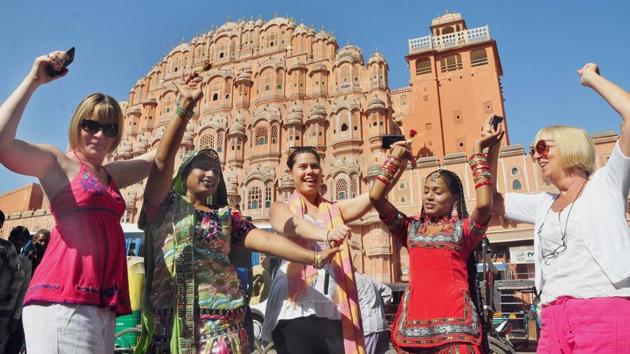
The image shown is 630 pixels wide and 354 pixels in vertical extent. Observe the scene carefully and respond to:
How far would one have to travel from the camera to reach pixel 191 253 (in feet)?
7.32

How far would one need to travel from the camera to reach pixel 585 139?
2.24m

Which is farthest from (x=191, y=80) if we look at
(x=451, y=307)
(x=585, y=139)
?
(x=585, y=139)

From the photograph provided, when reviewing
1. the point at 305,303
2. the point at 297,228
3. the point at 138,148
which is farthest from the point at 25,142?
the point at 138,148

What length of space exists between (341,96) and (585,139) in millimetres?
28055

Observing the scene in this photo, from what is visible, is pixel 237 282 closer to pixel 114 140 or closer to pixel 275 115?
pixel 114 140

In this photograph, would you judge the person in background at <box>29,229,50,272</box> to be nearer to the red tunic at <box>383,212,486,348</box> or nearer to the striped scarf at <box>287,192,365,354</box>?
the striped scarf at <box>287,192,365,354</box>

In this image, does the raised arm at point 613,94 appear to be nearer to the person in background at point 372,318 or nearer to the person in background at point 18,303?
the person in background at point 372,318

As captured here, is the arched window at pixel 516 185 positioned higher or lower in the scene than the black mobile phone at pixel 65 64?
higher

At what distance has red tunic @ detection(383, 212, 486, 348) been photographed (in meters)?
2.35

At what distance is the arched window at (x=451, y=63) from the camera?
29750 mm

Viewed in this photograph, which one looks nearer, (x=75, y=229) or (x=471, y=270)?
(x=75, y=229)

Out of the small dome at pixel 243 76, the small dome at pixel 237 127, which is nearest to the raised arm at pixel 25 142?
the small dome at pixel 237 127

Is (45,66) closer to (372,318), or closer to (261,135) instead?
(372,318)

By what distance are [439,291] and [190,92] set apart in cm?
179
